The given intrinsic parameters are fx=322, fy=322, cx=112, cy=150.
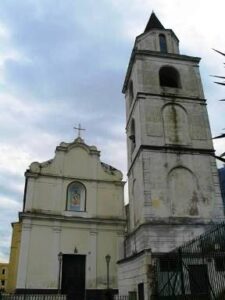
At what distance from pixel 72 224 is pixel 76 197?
83.4 inches

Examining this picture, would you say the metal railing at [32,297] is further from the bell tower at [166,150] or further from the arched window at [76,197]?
the arched window at [76,197]

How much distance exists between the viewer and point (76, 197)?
77.0 ft

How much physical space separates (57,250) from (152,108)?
11.0 meters

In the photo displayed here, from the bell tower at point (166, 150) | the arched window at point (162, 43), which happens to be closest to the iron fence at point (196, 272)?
the bell tower at point (166, 150)

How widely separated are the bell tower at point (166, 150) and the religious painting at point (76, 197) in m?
4.59

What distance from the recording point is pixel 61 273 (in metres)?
20.3

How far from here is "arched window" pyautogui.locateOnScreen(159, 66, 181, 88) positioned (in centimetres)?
2164

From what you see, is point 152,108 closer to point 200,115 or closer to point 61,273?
point 200,115

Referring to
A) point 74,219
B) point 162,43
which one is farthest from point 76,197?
point 162,43

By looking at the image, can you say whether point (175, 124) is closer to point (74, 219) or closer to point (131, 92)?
point (131, 92)

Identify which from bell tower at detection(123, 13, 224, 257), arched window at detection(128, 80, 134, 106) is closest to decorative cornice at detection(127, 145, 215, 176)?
bell tower at detection(123, 13, 224, 257)

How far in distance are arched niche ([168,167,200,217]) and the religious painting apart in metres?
8.10

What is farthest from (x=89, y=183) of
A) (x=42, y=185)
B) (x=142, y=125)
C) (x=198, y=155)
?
(x=198, y=155)

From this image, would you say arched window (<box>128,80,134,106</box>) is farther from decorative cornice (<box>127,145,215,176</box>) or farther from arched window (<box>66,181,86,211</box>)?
arched window (<box>66,181,86,211</box>)
